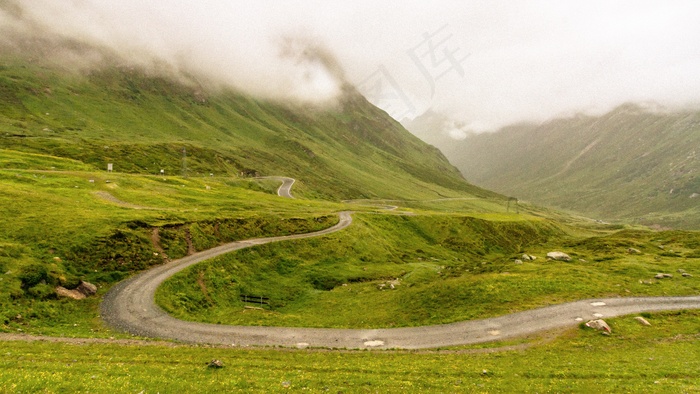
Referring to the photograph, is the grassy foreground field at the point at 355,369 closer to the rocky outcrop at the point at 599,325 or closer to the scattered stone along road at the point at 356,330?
the rocky outcrop at the point at 599,325

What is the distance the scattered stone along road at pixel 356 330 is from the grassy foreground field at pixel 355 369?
10.1 feet

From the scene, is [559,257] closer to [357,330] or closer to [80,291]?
[357,330]

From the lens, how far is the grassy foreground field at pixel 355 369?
20.8 meters

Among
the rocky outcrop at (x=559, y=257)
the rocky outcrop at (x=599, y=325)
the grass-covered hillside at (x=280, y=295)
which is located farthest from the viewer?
the rocky outcrop at (x=559, y=257)

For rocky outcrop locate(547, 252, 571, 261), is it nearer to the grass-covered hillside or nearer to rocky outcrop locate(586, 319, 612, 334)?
the grass-covered hillside

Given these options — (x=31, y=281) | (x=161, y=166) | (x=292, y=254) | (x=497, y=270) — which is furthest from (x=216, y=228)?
(x=161, y=166)

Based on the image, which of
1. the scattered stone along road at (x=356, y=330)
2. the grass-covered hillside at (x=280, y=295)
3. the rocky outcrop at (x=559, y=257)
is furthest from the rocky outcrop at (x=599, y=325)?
the rocky outcrop at (x=559, y=257)

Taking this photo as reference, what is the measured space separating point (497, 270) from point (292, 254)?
4049cm

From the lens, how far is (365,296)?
55.4m

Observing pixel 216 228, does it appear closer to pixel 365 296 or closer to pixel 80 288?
pixel 80 288

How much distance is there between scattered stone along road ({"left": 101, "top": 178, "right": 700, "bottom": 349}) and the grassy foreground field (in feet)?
10.1

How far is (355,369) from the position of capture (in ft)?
84.8

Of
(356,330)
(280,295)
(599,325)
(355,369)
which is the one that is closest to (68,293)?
(280,295)

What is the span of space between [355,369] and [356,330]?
509 inches
